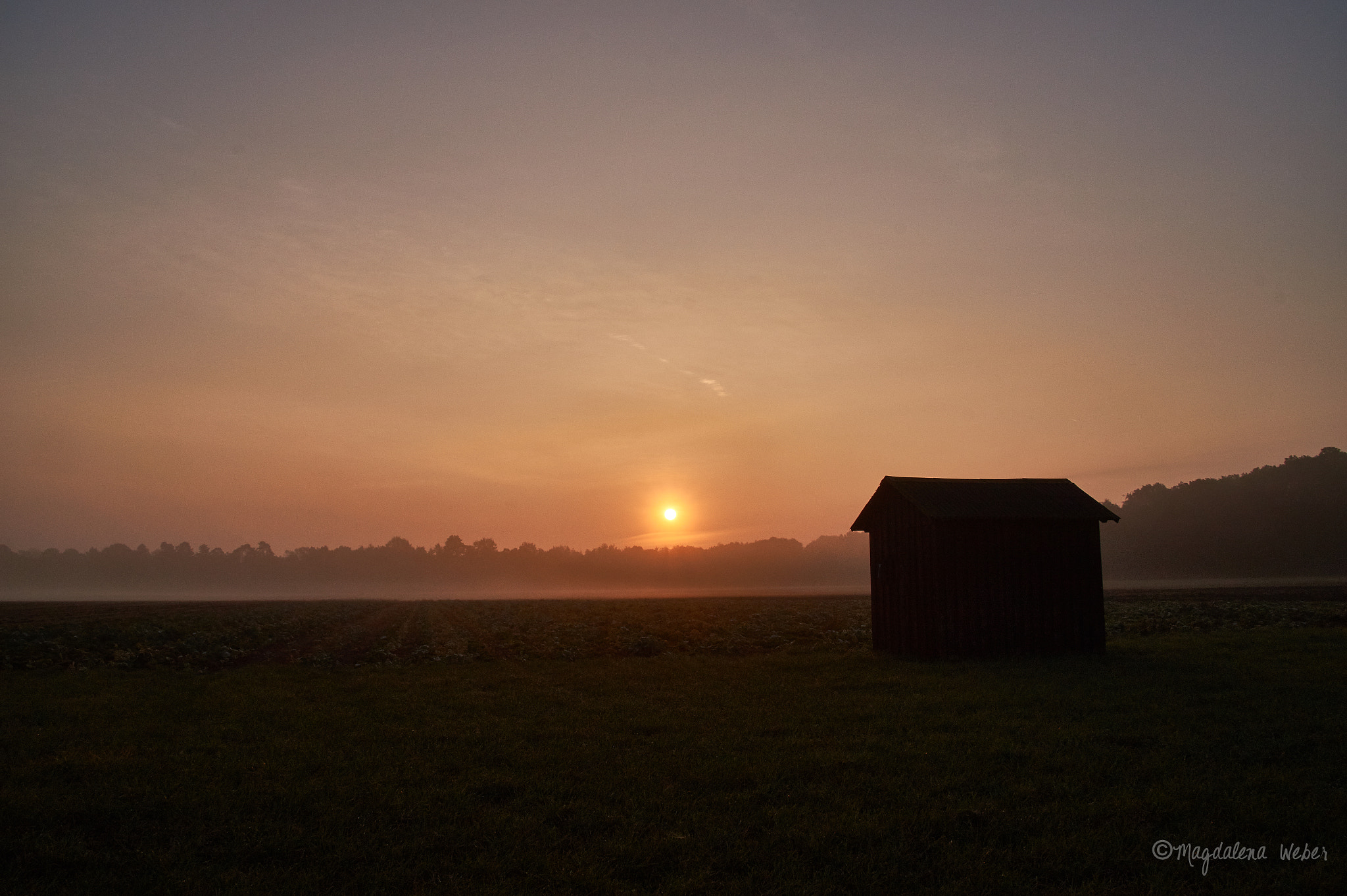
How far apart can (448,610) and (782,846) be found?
2598 inches

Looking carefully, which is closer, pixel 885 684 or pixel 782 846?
pixel 782 846

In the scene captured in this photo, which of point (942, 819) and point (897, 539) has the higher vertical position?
point (897, 539)

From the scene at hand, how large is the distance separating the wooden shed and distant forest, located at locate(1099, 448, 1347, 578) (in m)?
107

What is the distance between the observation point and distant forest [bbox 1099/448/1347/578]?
12988 cm

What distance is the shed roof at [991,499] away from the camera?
1060 inches

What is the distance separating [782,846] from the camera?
30.5 feet

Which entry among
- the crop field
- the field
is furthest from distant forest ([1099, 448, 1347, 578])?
the field

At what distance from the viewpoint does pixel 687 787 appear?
11656 millimetres

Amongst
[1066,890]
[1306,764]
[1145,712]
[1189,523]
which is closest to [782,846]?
[1066,890]

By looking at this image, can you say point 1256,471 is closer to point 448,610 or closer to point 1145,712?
point 448,610

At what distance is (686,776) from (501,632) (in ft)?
105

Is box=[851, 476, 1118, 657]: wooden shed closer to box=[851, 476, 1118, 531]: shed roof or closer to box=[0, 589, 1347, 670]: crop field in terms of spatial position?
box=[851, 476, 1118, 531]: shed roof

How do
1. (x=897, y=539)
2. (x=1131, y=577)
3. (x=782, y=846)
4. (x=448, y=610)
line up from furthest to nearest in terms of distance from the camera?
(x=1131, y=577)
(x=448, y=610)
(x=897, y=539)
(x=782, y=846)

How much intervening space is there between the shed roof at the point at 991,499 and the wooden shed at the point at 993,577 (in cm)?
6
